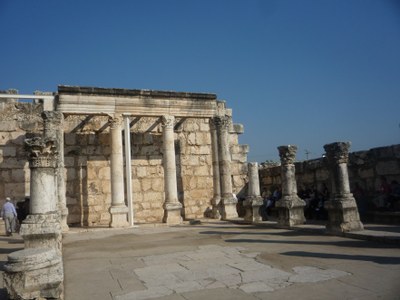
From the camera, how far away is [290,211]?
11266mm

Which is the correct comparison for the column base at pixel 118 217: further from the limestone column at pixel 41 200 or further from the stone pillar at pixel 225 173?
the limestone column at pixel 41 200

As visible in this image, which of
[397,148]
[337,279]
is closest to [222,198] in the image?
[397,148]

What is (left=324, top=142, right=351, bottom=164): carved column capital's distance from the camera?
9594mm

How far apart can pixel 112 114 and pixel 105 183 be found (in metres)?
3.26

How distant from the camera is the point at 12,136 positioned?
14.7 meters

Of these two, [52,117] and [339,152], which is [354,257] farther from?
[52,117]

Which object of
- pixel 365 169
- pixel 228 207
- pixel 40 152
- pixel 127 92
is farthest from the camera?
pixel 228 207

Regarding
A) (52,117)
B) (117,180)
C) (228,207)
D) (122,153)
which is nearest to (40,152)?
(52,117)

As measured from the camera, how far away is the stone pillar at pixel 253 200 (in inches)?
523

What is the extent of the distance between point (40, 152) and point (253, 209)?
7977 millimetres

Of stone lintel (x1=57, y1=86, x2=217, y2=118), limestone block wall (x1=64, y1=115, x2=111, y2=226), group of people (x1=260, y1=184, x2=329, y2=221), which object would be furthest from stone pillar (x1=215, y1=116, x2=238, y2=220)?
limestone block wall (x1=64, y1=115, x2=111, y2=226)

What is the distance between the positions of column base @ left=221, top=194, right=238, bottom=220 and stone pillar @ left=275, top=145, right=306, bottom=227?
4091mm

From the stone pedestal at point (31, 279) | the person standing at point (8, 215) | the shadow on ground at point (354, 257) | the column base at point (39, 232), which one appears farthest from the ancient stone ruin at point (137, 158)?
the stone pedestal at point (31, 279)

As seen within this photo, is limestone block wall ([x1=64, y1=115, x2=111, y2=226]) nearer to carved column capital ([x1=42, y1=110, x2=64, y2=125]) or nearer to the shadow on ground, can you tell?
carved column capital ([x1=42, y1=110, x2=64, y2=125])
